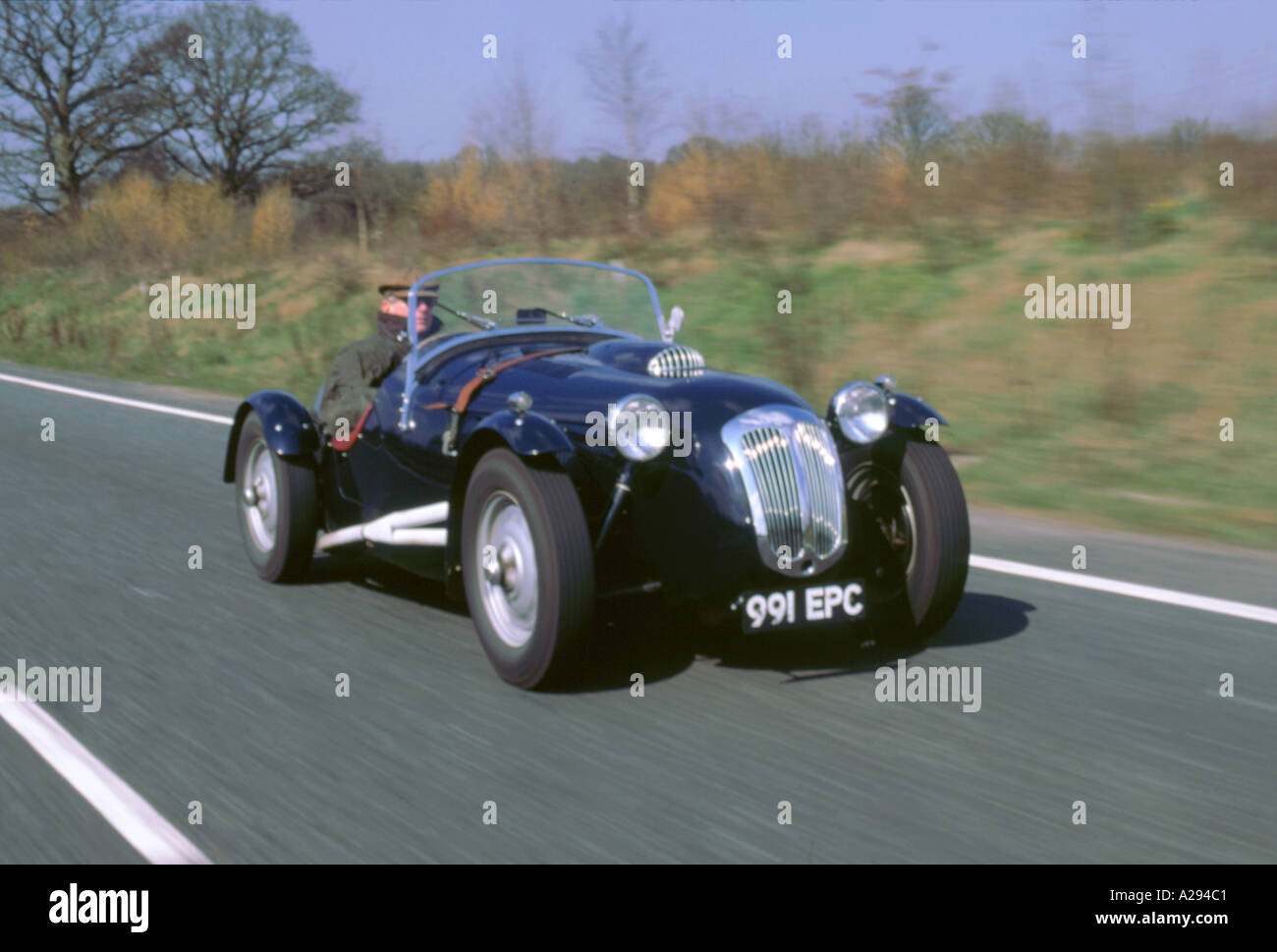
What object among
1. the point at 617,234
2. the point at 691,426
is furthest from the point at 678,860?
the point at 617,234

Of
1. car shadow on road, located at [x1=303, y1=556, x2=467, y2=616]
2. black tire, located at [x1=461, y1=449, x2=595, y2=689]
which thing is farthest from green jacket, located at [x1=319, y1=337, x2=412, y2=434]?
black tire, located at [x1=461, y1=449, x2=595, y2=689]

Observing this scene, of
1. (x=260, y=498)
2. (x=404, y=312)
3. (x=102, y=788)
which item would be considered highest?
(x=404, y=312)

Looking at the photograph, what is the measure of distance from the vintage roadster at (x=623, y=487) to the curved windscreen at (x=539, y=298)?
0.01 metres

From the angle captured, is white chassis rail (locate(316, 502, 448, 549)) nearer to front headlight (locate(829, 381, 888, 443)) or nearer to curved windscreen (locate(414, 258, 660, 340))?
curved windscreen (locate(414, 258, 660, 340))

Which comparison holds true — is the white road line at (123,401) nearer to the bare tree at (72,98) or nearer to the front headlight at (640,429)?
the front headlight at (640,429)

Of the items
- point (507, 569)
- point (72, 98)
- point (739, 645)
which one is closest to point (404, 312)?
point (507, 569)

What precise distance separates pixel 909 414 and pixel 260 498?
339 cm

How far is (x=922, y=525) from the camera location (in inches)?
226

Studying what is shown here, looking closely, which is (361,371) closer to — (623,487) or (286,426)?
(286,426)

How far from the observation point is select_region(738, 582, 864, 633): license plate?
5.16 m

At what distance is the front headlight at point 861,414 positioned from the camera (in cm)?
576

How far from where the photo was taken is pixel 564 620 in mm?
5152

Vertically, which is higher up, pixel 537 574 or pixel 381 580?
pixel 537 574

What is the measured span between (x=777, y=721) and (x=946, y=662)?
3.10 feet
